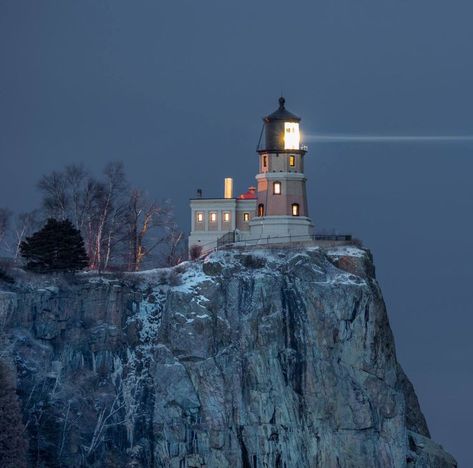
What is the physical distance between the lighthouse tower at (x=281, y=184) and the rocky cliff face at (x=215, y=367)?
6622mm

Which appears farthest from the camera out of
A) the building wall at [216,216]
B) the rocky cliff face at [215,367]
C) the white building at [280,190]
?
the building wall at [216,216]

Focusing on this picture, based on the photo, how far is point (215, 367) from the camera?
474ft

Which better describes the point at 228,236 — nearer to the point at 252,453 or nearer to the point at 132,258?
the point at 132,258

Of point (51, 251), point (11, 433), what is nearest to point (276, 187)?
point (51, 251)

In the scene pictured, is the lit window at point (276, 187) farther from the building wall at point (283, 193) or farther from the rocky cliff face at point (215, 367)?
the rocky cliff face at point (215, 367)

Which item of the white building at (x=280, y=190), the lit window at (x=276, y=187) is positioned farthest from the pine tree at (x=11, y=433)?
the lit window at (x=276, y=187)

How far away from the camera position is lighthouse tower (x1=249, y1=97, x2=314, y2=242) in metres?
156

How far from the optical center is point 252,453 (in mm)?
142375

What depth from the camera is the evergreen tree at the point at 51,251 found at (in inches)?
5822

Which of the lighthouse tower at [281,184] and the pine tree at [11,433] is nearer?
the pine tree at [11,433]

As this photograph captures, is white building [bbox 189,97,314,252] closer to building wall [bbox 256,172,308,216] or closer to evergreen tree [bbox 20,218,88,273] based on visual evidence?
building wall [bbox 256,172,308,216]

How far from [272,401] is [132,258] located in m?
20.5

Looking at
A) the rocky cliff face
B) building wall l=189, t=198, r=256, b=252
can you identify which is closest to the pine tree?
the rocky cliff face

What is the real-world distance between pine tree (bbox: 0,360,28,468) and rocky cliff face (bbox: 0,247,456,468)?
4783 mm
